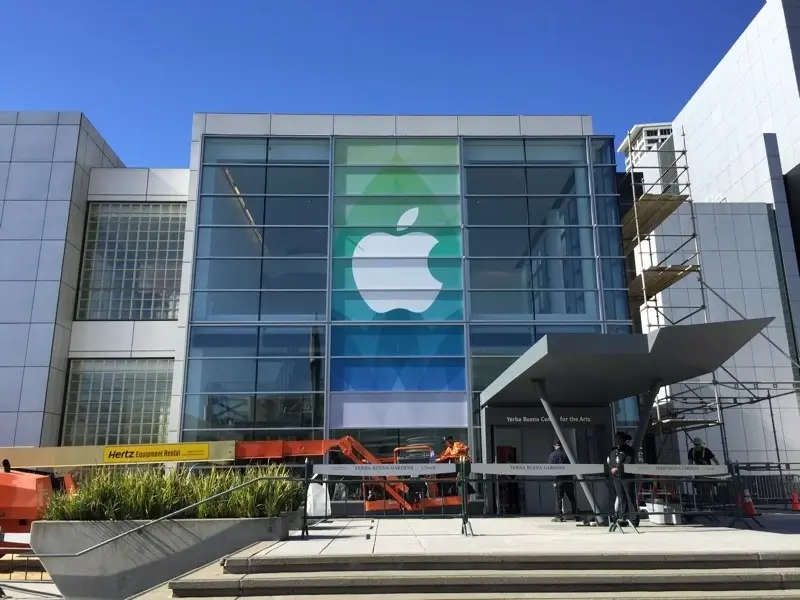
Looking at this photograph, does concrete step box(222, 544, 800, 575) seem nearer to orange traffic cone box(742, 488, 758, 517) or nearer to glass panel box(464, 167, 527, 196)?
orange traffic cone box(742, 488, 758, 517)

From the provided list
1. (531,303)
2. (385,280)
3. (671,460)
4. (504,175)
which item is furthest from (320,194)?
(671,460)

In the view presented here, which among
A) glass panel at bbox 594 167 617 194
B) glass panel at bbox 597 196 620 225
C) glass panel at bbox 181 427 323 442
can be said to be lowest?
glass panel at bbox 181 427 323 442

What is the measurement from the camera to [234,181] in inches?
945

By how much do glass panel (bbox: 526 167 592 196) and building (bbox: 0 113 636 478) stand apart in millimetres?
51

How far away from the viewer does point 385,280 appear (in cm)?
2284

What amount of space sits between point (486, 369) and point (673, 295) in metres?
12.3

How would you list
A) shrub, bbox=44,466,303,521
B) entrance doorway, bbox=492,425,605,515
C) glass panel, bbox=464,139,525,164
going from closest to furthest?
shrub, bbox=44,466,303,521
entrance doorway, bbox=492,425,605,515
glass panel, bbox=464,139,525,164

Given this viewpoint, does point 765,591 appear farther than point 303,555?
No

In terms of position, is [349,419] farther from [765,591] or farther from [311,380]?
[765,591]

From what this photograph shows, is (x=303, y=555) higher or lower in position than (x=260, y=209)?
lower

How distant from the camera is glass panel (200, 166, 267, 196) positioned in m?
23.8

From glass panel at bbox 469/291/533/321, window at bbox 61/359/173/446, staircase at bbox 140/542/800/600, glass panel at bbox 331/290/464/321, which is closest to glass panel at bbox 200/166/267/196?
glass panel at bbox 331/290/464/321

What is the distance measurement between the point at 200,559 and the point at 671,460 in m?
21.9

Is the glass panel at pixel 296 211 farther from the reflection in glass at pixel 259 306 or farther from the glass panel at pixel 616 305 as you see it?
the glass panel at pixel 616 305
